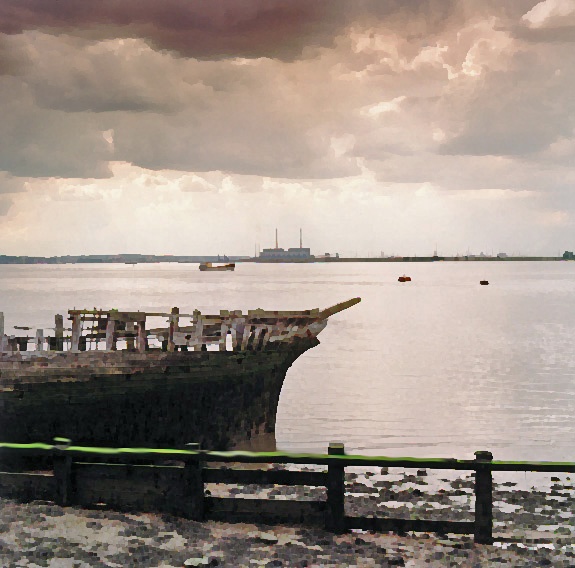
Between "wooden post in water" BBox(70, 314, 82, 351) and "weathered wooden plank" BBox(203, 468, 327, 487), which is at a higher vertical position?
"wooden post in water" BBox(70, 314, 82, 351)

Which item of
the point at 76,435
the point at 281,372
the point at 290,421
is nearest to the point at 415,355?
the point at 290,421

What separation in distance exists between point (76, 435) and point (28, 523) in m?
7.03

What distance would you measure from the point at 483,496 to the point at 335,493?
1.84 m

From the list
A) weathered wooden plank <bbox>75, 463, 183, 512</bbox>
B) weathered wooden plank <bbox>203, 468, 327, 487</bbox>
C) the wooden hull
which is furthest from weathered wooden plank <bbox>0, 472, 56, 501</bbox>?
the wooden hull

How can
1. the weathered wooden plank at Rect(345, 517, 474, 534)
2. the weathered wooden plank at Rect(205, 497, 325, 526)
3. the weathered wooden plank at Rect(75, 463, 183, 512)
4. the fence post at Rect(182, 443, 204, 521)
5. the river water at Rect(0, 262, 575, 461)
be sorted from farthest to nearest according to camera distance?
1. the river water at Rect(0, 262, 575, 461)
2. the weathered wooden plank at Rect(75, 463, 183, 512)
3. the fence post at Rect(182, 443, 204, 521)
4. the weathered wooden plank at Rect(205, 497, 325, 526)
5. the weathered wooden plank at Rect(345, 517, 474, 534)

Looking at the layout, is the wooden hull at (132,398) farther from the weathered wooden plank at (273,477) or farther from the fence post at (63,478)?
the weathered wooden plank at (273,477)

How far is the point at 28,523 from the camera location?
1011cm

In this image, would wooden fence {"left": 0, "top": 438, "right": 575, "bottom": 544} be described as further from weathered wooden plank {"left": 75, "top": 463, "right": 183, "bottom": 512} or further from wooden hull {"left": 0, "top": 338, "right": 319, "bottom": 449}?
wooden hull {"left": 0, "top": 338, "right": 319, "bottom": 449}

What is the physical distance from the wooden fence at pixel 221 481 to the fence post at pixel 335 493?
12 mm

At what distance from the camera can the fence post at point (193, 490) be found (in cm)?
980

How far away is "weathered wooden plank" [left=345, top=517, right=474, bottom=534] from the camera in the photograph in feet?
31.0

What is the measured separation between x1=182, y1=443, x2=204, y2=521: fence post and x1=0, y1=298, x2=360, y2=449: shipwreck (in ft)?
25.1

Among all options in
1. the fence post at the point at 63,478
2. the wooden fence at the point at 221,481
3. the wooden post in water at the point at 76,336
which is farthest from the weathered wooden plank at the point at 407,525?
the wooden post in water at the point at 76,336

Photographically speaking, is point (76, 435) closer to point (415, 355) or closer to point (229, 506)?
point (229, 506)
